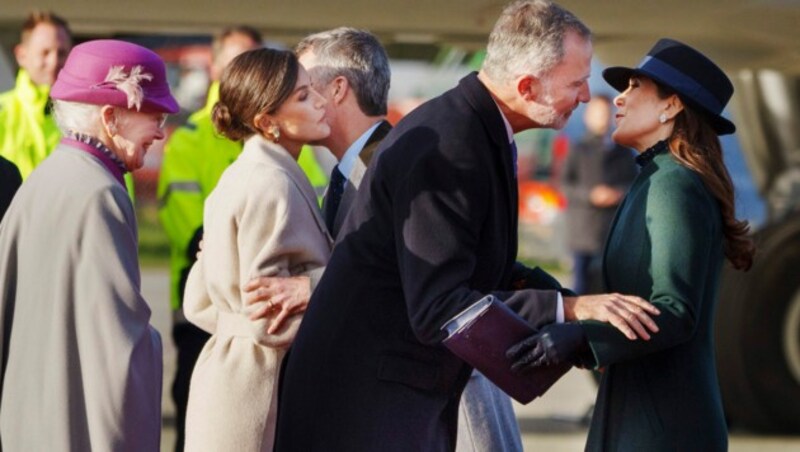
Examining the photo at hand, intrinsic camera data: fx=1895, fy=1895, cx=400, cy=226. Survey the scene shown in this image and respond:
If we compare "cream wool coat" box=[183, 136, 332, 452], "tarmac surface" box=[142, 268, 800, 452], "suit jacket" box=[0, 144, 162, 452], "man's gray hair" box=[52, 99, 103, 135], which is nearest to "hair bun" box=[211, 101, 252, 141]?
"cream wool coat" box=[183, 136, 332, 452]

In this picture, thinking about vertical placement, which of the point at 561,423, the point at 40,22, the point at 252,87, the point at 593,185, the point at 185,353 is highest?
the point at 252,87

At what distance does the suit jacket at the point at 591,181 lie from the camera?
9.86 meters

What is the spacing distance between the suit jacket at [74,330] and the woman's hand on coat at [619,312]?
89 centimetres

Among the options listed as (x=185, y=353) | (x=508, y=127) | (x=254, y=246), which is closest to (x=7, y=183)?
(x=254, y=246)

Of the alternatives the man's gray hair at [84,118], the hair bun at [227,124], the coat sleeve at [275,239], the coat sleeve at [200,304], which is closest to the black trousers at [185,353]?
the coat sleeve at [200,304]

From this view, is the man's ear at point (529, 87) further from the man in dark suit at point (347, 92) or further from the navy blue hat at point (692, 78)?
the man in dark suit at point (347, 92)

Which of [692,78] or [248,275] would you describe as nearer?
[692,78]

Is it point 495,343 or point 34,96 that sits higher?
point 495,343

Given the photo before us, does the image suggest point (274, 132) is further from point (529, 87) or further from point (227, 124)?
point (529, 87)

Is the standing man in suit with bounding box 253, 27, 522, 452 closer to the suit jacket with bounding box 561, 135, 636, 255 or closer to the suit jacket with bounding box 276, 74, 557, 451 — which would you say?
the suit jacket with bounding box 276, 74, 557, 451

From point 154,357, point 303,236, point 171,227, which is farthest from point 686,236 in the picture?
point 171,227

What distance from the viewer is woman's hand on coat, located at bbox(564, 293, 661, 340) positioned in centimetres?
370

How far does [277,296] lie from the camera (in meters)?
4.11

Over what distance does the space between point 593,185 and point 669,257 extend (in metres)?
6.24
